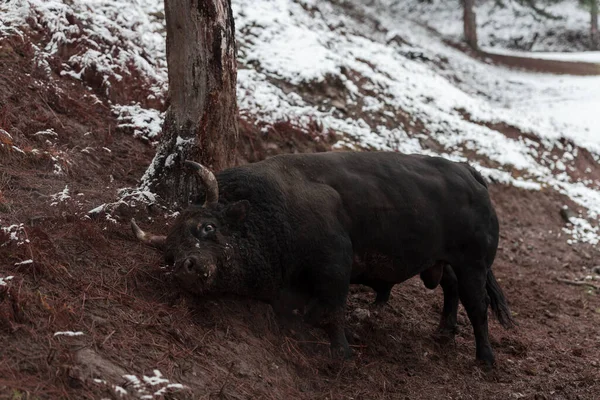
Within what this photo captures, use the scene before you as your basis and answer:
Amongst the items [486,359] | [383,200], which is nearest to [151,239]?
[383,200]

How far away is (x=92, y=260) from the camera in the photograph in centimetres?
600

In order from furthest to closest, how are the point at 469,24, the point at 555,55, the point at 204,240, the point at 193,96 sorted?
1. the point at 555,55
2. the point at 469,24
3. the point at 193,96
4. the point at 204,240

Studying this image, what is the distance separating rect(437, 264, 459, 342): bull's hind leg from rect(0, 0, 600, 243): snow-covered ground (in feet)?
14.2

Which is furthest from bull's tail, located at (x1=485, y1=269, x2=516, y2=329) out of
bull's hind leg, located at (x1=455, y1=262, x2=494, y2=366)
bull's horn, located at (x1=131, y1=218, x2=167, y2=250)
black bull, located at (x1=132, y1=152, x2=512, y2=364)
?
bull's horn, located at (x1=131, y1=218, x2=167, y2=250)

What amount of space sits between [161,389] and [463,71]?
2411 centimetres

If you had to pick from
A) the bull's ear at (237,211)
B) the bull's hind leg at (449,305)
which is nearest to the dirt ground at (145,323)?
the bull's hind leg at (449,305)

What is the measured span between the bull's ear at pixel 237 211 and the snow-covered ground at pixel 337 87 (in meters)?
3.61

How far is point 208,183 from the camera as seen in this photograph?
19.5 feet

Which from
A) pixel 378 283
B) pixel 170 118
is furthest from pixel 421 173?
pixel 170 118

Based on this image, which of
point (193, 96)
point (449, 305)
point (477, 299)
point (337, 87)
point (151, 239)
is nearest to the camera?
point (151, 239)

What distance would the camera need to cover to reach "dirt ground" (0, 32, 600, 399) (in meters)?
4.66

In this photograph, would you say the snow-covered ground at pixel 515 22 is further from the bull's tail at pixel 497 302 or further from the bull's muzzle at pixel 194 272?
the bull's muzzle at pixel 194 272

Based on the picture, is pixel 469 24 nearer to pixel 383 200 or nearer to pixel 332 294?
pixel 383 200

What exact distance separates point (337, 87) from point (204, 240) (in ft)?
27.7
